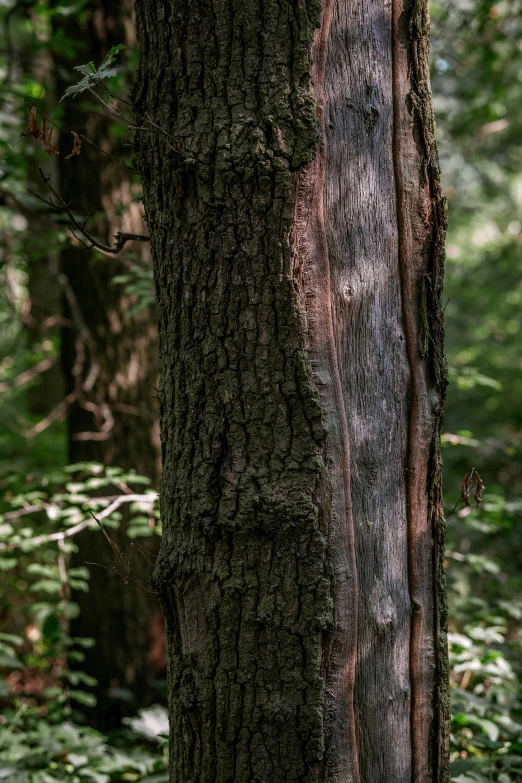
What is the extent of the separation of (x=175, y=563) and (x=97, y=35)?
3.85 metres

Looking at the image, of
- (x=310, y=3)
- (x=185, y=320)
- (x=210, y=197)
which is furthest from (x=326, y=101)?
(x=185, y=320)

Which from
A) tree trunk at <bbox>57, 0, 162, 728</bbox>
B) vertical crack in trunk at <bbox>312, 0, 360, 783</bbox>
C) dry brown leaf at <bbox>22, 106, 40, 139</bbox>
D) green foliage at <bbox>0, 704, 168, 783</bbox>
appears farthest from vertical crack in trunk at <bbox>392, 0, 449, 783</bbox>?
tree trunk at <bbox>57, 0, 162, 728</bbox>

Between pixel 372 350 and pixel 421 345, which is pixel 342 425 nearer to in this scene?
pixel 372 350

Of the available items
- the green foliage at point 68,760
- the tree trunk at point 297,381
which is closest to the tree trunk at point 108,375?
the green foliage at point 68,760

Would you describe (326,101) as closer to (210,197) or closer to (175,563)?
(210,197)

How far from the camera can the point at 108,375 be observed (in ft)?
13.6

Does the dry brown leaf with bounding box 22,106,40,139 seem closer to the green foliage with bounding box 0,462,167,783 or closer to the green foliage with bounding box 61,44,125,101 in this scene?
the green foliage with bounding box 61,44,125,101

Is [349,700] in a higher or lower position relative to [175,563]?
lower

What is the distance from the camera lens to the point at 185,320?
1555 millimetres

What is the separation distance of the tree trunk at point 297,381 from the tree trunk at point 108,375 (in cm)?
248

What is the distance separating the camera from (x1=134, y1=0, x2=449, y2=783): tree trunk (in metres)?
1.45

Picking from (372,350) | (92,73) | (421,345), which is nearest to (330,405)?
(372,350)

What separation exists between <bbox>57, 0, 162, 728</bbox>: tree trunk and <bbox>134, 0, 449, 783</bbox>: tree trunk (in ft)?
8.15

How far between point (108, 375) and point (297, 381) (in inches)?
113
